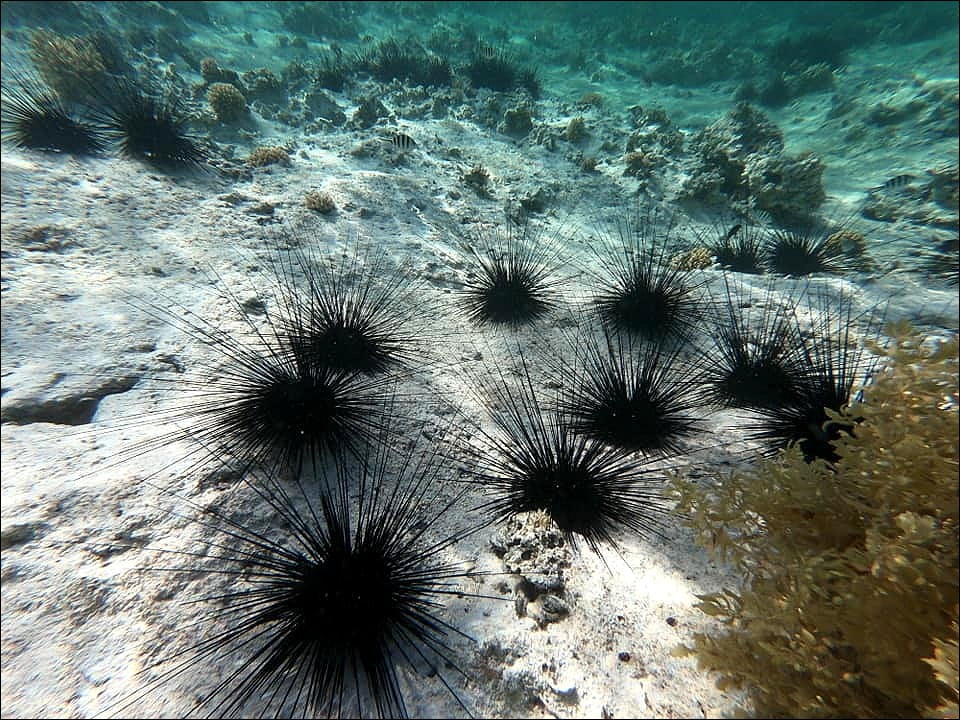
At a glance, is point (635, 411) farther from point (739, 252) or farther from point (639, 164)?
point (639, 164)

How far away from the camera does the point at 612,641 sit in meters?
2.05

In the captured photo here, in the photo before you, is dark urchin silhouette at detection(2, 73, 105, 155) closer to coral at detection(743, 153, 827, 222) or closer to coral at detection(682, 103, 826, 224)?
coral at detection(682, 103, 826, 224)

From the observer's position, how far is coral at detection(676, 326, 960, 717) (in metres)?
1.63

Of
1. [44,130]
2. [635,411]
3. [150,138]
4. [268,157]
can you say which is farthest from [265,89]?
[635,411]

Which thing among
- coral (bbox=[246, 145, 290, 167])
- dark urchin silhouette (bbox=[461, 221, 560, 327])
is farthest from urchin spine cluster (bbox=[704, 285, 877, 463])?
coral (bbox=[246, 145, 290, 167])

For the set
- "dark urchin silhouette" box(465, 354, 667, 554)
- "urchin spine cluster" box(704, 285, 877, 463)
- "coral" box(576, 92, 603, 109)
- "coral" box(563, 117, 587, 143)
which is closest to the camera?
"dark urchin silhouette" box(465, 354, 667, 554)

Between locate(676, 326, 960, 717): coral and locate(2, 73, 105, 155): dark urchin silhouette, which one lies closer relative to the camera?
locate(676, 326, 960, 717): coral

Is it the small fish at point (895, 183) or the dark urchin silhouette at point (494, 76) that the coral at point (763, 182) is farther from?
the dark urchin silhouette at point (494, 76)

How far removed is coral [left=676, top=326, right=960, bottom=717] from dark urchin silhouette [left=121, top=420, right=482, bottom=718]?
131cm

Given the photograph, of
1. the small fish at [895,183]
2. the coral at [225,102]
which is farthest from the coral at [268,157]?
the small fish at [895,183]

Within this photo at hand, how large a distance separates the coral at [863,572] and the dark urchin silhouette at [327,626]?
1308mm

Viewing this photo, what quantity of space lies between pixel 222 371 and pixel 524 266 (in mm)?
3421

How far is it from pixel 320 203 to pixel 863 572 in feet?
20.7

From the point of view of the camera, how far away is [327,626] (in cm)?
186
